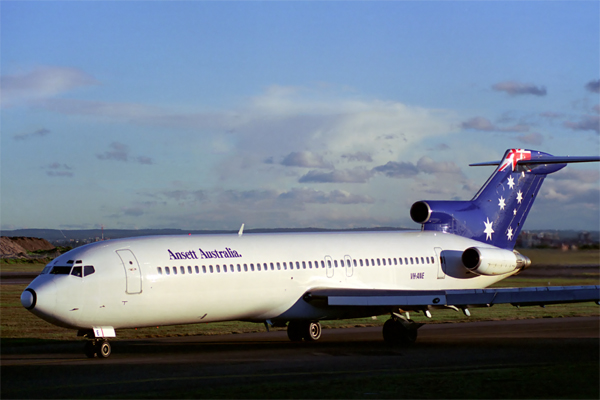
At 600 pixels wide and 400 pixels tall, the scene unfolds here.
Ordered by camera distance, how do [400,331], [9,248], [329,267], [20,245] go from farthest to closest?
[20,245] < [9,248] < [329,267] < [400,331]

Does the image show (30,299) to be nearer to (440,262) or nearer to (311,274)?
(311,274)

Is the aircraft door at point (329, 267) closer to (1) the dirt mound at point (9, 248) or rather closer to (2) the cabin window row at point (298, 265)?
(2) the cabin window row at point (298, 265)

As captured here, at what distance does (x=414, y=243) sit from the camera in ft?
102

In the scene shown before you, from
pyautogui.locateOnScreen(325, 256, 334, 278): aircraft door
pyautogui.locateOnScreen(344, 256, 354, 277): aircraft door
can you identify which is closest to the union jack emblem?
pyautogui.locateOnScreen(344, 256, 354, 277): aircraft door

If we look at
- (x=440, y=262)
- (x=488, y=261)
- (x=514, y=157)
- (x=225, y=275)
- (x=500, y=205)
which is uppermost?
(x=514, y=157)

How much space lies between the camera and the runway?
18188 millimetres

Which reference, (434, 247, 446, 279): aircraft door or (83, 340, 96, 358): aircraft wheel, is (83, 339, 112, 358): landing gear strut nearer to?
(83, 340, 96, 358): aircraft wheel

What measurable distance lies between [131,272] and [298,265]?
6.28 metres

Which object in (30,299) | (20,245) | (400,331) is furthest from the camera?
(20,245)

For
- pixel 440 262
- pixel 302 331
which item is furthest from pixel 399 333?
pixel 440 262

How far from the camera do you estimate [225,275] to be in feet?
81.3

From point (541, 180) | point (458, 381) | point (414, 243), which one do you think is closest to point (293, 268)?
point (414, 243)

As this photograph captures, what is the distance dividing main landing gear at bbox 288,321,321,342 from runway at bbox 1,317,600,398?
0.37 m

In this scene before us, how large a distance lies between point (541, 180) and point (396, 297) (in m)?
12.4
